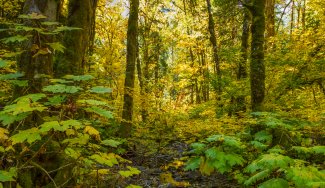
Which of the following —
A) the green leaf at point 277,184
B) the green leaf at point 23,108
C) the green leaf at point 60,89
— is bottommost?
the green leaf at point 277,184

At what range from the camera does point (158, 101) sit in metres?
15.1

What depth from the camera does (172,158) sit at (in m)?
11.3

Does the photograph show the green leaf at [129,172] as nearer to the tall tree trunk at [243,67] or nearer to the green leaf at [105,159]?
the green leaf at [105,159]

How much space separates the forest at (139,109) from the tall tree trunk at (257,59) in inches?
1.0

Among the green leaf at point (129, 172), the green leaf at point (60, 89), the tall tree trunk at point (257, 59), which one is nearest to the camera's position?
the green leaf at point (60, 89)

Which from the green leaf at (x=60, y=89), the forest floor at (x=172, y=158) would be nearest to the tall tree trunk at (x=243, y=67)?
the forest floor at (x=172, y=158)

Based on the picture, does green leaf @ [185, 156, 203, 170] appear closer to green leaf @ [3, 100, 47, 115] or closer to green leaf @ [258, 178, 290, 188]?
green leaf @ [258, 178, 290, 188]

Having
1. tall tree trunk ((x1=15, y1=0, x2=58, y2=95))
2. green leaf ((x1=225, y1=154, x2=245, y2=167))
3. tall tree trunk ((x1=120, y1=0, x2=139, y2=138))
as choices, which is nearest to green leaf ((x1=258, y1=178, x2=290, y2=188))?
green leaf ((x1=225, y1=154, x2=245, y2=167))

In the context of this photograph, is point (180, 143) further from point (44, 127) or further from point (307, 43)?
point (44, 127)

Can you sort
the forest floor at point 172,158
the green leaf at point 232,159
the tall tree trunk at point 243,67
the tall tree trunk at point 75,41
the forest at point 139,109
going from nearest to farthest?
the forest at point 139,109, the green leaf at point 232,159, the tall tree trunk at point 75,41, the forest floor at point 172,158, the tall tree trunk at point 243,67

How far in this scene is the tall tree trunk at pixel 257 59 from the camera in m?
7.69

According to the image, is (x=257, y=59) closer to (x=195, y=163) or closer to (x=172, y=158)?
(x=172, y=158)

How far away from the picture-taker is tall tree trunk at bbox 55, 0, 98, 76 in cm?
595

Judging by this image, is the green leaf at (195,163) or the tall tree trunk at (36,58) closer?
the green leaf at (195,163)
